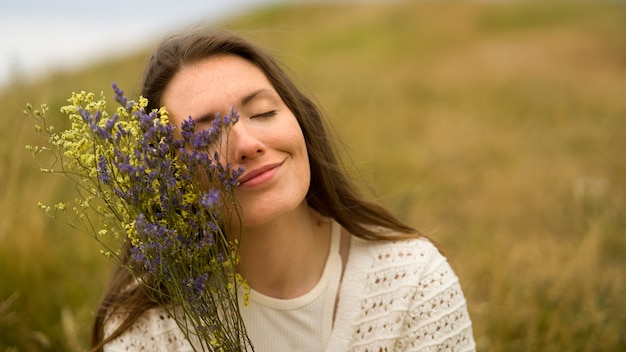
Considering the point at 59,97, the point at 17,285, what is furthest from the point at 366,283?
the point at 59,97

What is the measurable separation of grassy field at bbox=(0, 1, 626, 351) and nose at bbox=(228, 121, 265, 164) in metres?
0.75

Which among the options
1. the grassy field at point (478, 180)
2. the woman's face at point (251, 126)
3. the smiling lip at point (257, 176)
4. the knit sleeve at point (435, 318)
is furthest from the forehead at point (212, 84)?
the knit sleeve at point (435, 318)

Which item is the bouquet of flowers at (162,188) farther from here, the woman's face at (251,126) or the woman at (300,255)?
the woman at (300,255)

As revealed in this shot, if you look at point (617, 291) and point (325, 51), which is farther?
point (325, 51)

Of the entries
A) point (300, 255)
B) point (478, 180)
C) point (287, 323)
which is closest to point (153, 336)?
point (287, 323)

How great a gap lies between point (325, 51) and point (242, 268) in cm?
1377

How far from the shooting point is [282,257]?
2.45 meters

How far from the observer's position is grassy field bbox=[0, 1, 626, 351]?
128 inches

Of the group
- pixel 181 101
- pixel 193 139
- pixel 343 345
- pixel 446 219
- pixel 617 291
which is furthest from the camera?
pixel 446 219

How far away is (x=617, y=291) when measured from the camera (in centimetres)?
374

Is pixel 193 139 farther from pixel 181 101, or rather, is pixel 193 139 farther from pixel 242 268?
pixel 242 268

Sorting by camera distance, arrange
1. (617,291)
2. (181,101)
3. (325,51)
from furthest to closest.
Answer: (325,51), (617,291), (181,101)

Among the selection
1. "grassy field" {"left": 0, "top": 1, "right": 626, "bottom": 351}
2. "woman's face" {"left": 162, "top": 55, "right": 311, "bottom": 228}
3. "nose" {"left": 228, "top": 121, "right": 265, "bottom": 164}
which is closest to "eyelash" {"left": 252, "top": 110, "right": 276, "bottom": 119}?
"woman's face" {"left": 162, "top": 55, "right": 311, "bottom": 228}

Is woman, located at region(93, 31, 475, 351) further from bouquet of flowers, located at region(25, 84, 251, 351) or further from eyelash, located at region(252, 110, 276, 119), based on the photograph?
bouquet of flowers, located at region(25, 84, 251, 351)
